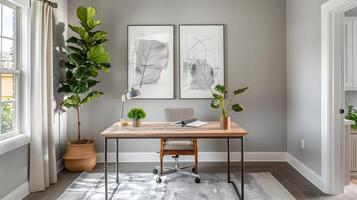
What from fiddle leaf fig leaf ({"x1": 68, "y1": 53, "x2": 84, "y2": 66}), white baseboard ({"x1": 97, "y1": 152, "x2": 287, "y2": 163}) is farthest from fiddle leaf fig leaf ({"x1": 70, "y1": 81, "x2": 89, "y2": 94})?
white baseboard ({"x1": 97, "y1": 152, "x2": 287, "y2": 163})

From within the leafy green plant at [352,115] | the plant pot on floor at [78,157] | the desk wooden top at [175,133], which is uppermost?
the leafy green plant at [352,115]

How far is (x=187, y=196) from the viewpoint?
3074 millimetres

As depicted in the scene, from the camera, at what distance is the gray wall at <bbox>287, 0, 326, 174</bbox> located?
3416mm

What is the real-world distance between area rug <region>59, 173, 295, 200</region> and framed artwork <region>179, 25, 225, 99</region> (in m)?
1.42

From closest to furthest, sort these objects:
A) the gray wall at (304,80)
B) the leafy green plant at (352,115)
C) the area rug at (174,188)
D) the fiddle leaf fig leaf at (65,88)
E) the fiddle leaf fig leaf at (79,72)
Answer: the area rug at (174,188) < the gray wall at (304,80) < the leafy green plant at (352,115) < the fiddle leaf fig leaf at (79,72) < the fiddle leaf fig leaf at (65,88)

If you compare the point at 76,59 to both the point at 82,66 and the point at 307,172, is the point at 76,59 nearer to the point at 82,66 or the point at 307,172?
the point at 82,66

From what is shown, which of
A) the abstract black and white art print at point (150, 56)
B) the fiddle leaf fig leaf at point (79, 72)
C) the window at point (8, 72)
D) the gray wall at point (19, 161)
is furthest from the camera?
the abstract black and white art print at point (150, 56)

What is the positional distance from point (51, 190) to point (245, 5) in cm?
389

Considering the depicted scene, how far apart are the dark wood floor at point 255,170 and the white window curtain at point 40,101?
0.19 m

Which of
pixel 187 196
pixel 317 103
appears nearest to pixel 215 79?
pixel 317 103

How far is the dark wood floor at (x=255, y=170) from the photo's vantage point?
3154mm

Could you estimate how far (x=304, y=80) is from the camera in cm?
381

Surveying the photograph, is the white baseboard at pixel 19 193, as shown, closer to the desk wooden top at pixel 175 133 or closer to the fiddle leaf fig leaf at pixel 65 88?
the desk wooden top at pixel 175 133

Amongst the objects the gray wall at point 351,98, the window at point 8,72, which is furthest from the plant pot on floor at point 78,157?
the gray wall at point 351,98
